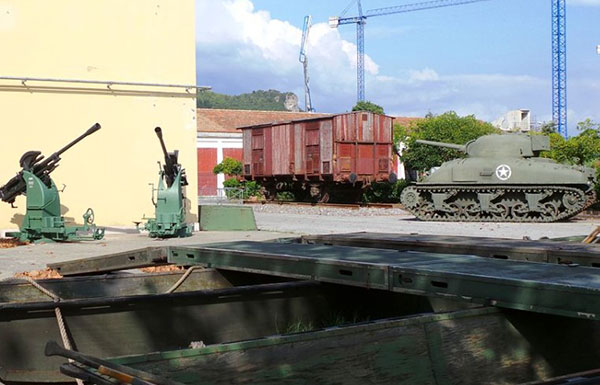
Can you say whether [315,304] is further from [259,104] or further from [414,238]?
[259,104]

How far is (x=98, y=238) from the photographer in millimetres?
14570

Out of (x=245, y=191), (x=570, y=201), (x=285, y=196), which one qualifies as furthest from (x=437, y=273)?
(x=245, y=191)

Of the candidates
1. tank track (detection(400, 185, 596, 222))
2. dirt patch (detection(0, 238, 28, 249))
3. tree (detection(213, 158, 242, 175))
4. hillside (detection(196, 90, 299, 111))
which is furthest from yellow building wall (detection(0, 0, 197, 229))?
hillside (detection(196, 90, 299, 111))

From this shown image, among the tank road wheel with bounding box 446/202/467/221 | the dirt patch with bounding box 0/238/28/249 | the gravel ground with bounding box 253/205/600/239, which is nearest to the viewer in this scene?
the dirt patch with bounding box 0/238/28/249

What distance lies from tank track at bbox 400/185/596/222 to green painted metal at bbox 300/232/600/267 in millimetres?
15031

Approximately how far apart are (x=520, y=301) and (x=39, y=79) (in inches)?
567

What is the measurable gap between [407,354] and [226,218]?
1412 cm

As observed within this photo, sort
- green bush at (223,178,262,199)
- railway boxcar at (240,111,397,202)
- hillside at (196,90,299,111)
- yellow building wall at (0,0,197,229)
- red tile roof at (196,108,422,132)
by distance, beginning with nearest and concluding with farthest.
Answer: yellow building wall at (0,0,197,229) < railway boxcar at (240,111,397,202) < green bush at (223,178,262,199) < red tile roof at (196,108,422,132) < hillside at (196,90,299,111)

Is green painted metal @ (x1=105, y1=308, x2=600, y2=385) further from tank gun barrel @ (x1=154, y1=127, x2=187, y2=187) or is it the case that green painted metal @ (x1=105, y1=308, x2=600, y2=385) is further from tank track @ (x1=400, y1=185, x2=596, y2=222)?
tank track @ (x1=400, y1=185, x2=596, y2=222)

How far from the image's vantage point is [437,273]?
3.93 m

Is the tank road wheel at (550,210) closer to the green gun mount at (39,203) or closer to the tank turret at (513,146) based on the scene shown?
the tank turret at (513,146)

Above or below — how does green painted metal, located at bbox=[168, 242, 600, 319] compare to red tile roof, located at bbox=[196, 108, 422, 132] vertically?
below

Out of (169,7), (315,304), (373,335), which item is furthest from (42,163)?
(373,335)

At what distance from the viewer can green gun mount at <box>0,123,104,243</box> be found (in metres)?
14.1
